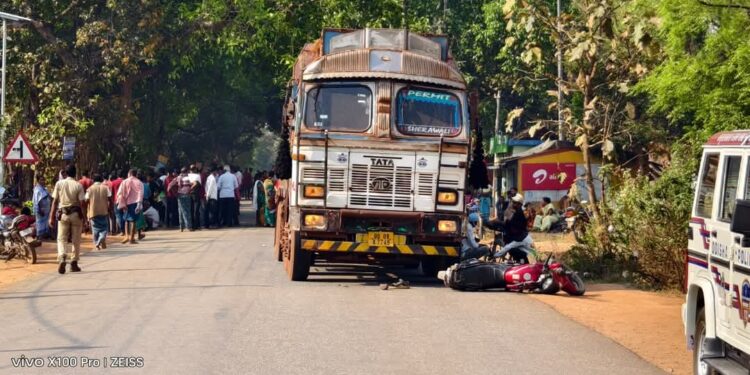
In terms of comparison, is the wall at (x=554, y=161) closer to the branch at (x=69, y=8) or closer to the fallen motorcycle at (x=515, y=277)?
the branch at (x=69, y=8)

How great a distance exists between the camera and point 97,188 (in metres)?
20.9

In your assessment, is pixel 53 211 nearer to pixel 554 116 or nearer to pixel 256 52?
pixel 256 52

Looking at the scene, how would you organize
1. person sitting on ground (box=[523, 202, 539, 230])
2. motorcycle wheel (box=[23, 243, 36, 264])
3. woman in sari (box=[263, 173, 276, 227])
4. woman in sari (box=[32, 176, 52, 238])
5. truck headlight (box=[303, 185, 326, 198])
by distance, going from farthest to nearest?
person sitting on ground (box=[523, 202, 539, 230]), woman in sari (box=[263, 173, 276, 227]), woman in sari (box=[32, 176, 52, 238]), motorcycle wheel (box=[23, 243, 36, 264]), truck headlight (box=[303, 185, 326, 198])

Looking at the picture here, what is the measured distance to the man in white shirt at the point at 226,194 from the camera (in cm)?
3164

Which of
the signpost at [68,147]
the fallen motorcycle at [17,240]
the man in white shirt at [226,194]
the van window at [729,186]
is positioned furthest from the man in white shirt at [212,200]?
the van window at [729,186]

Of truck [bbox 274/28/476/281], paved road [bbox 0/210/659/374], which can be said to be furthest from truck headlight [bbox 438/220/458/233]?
paved road [bbox 0/210/659/374]

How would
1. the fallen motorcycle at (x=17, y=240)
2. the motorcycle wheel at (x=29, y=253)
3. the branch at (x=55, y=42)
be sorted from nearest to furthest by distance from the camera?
1. the motorcycle wheel at (x=29, y=253)
2. the fallen motorcycle at (x=17, y=240)
3. the branch at (x=55, y=42)

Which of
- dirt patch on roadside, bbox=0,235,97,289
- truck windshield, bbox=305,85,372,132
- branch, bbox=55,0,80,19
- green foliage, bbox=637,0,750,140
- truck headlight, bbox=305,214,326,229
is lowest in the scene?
dirt patch on roadside, bbox=0,235,97,289

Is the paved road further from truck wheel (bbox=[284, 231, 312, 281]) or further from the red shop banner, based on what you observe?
the red shop banner

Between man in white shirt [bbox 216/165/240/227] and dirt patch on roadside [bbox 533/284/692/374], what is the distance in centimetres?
1602

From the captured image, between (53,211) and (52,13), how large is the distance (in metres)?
17.6

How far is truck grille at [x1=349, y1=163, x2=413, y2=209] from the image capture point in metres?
15.8

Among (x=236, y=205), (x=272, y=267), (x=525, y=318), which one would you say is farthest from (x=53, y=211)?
(x=236, y=205)

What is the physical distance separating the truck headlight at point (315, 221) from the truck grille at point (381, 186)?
464mm
